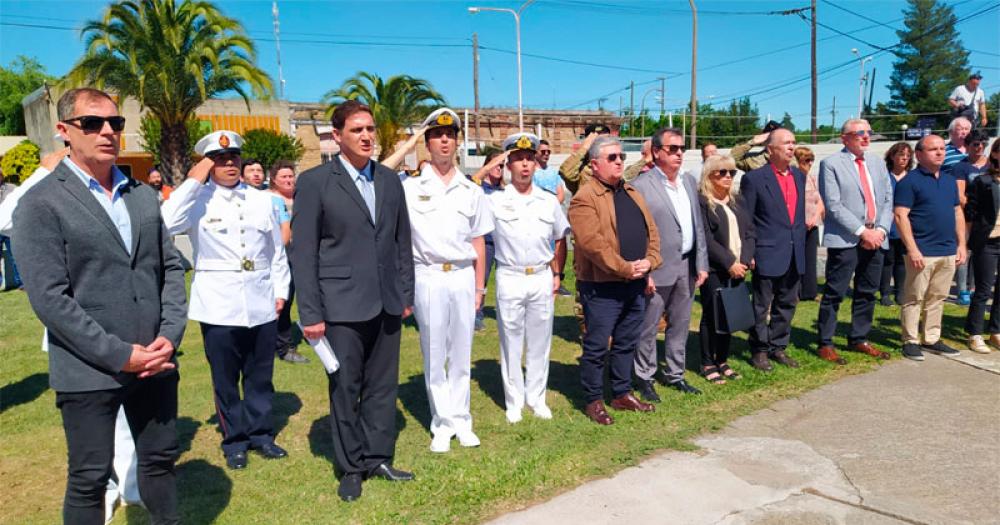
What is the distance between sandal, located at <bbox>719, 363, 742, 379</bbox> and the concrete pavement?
0.65 meters

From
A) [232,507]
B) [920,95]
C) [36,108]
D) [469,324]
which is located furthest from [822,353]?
[920,95]

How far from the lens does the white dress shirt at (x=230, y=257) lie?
4.25 m

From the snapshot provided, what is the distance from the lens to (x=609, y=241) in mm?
4777

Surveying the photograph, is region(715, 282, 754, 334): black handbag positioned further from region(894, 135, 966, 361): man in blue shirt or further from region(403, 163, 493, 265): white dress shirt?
region(403, 163, 493, 265): white dress shirt

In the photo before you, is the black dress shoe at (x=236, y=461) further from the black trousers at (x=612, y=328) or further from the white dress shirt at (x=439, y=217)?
the black trousers at (x=612, y=328)

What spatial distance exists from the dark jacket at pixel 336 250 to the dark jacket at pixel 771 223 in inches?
147

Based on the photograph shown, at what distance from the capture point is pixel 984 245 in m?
6.75

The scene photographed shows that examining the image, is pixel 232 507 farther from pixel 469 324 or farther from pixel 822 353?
pixel 822 353

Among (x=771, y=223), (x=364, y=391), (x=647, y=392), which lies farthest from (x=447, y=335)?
(x=771, y=223)

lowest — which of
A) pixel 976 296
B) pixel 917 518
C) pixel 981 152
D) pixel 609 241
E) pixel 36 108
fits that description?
pixel 917 518

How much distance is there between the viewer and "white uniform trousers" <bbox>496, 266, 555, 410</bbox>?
4.88 m

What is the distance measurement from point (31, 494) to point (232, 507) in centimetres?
134

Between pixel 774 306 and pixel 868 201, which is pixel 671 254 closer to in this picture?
pixel 774 306

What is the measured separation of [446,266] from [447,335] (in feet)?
1.63
